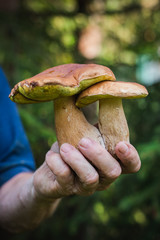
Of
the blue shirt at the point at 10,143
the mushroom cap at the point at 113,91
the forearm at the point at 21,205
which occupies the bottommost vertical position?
the forearm at the point at 21,205

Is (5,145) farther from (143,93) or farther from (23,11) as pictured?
(23,11)

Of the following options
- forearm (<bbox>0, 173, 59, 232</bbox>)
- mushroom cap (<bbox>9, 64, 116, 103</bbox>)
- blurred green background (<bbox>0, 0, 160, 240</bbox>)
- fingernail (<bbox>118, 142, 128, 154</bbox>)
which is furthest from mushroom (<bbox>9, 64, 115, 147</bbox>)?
blurred green background (<bbox>0, 0, 160, 240</bbox>)

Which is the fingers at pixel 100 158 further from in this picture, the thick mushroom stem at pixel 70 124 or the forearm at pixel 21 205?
the forearm at pixel 21 205

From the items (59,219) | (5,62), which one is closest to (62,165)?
(5,62)

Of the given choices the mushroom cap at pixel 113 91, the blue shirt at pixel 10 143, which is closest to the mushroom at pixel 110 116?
the mushroom cap at pixel 113 91

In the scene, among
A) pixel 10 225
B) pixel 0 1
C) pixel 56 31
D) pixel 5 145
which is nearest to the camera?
pixel 10 225

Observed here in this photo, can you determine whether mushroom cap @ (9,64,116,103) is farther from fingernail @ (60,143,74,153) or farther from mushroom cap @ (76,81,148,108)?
fingernail @ (60,143,74,153)
